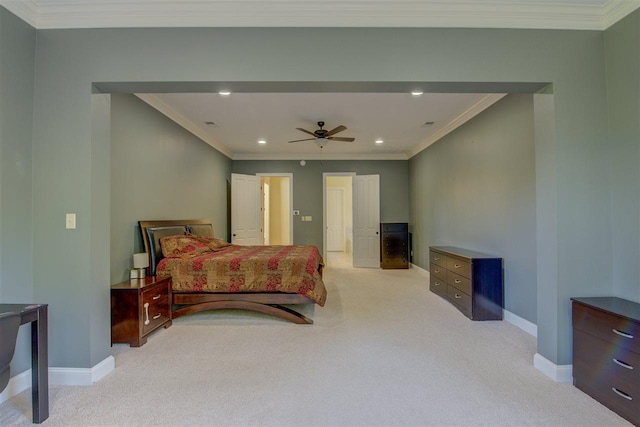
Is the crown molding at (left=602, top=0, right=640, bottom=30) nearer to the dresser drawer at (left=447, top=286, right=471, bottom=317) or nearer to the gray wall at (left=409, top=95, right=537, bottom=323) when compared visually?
the gray wall at (left=409, top=95, right=537, bottom=323)

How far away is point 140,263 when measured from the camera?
304 centimetres

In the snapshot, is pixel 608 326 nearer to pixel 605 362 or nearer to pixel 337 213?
pixel 605 362

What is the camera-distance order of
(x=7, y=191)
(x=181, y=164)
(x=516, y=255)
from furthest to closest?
1. (x=181, y=164)
2. (x=516, y=255)
3. (x=7, y=191)

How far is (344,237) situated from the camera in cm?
1025

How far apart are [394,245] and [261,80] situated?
17.5 ft

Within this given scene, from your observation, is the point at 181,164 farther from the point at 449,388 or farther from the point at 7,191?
the point at 449,388

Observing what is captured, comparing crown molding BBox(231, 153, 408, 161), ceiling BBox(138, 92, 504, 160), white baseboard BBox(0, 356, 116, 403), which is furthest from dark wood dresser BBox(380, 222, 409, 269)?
white baseboard BBox(0, 356, 116, 403)

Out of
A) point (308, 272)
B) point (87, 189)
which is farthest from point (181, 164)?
point (308, 272)

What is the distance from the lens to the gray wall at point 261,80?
2100mm

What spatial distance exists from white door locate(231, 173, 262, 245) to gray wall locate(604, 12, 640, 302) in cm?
573

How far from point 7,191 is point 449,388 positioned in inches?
132

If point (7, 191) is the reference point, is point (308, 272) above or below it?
below

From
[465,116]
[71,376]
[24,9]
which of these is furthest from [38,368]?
[465,116]

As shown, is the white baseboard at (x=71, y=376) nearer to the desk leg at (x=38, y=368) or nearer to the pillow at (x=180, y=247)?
the desk leg at (x=38, y=368)
